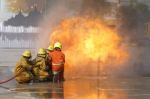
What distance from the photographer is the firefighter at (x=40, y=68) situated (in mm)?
18047

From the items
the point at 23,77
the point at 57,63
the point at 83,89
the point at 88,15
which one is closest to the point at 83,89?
the point at 83,89

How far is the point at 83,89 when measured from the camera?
16344 millimetres

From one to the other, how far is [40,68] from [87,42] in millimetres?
4395

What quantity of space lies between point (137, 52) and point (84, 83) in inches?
239

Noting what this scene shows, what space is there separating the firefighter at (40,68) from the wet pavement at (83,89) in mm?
348

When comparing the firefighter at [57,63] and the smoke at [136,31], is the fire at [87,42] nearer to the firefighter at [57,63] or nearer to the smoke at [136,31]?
the smoke at [136,31]

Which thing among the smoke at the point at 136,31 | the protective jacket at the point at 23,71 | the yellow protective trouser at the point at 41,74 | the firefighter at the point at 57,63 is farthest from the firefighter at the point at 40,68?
the smoke at the point at 136,31

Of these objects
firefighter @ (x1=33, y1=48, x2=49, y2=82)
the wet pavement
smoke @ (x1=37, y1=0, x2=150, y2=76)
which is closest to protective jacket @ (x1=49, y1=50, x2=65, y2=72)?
firefighter @ (x1=33, y1=48, x2=49, y2=82)

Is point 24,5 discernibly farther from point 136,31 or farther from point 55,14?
point 136,31

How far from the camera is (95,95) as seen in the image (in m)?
14.9

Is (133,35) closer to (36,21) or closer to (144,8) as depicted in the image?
(144,8)

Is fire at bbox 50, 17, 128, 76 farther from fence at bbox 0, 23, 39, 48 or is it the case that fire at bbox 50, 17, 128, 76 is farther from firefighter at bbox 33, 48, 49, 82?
firefighter at bbox 33, 48, 49, 82

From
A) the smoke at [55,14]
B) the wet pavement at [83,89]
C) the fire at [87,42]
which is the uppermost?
the smoke at [55,14]

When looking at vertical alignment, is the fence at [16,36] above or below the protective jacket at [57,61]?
above
